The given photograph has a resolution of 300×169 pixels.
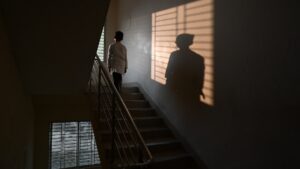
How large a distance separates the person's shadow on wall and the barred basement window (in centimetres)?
253

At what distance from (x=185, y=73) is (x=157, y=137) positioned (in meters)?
1.06

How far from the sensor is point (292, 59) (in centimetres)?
252

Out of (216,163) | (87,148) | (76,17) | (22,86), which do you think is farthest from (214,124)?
(87,148)

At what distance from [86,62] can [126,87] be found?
5.98ft

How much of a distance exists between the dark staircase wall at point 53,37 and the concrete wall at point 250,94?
1.49 meters

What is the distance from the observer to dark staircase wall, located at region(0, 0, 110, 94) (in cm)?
261

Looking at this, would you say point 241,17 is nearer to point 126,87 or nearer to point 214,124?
point 214,124

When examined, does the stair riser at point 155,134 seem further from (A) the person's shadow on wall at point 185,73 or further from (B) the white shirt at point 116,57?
(B) the white shirt at point 116,57

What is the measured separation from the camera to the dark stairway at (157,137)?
374 centimetres

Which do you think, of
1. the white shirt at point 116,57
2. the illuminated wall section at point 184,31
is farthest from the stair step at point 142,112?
the white shirt at point 116,57

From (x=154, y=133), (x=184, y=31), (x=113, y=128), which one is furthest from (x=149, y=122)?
(x=184, y=31)

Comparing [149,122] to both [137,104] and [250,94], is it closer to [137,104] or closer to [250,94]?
[137,104]

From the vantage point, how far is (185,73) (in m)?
4.07

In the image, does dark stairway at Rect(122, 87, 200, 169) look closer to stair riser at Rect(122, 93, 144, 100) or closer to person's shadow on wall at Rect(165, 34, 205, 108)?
stair riser at Rect(122, 93, 144, 100)
